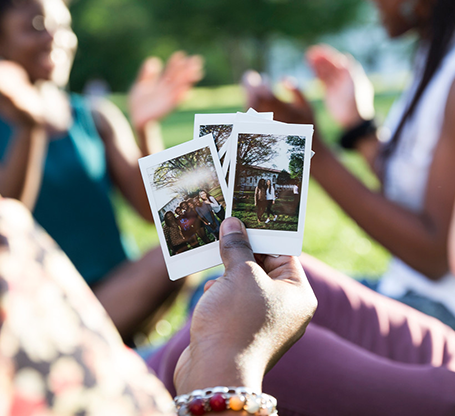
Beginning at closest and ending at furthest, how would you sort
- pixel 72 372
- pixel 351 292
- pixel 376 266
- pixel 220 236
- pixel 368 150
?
pixel 72 372 → pixel 220 236 → pixel 351 292 → pixel 368 150 → pixel 376 266

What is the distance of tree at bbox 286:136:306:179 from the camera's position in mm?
953

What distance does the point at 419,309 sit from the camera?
1.64 metres

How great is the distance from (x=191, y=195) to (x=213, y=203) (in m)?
0.05

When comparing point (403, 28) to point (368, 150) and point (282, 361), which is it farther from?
point (282, 361)

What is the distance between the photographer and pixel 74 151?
2.22 metres

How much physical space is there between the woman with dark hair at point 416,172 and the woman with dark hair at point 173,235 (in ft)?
3.14

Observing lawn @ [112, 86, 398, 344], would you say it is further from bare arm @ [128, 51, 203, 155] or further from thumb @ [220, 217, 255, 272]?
thumb @ [220, 217, 255, 272]

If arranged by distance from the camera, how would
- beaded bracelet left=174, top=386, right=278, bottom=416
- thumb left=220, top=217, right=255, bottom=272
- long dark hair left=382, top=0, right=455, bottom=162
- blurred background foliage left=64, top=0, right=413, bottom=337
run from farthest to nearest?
blurred background foliage left=64, top=0, right=413, bottom=337 < long dark hair left=382, top=0, right=455, bottom=162 < thumb left=220, top=217, right=255, bottom=272 < beaded bracelet left=174, top=386, right=278, bottom=416

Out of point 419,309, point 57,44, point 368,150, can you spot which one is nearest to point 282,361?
point 419,309

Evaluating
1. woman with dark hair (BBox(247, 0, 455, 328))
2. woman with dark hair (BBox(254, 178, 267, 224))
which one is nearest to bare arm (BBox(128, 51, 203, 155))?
woman with dark hair (BBox(247, 0, 455, 328))

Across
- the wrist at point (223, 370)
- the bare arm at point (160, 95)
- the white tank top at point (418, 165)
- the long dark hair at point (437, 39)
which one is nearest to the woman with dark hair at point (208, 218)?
the wrist at point (223, 370)

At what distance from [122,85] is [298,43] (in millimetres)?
12076

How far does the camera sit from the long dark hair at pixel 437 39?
67.3 inches

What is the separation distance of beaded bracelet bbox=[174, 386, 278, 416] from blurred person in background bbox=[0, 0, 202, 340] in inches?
50.8
